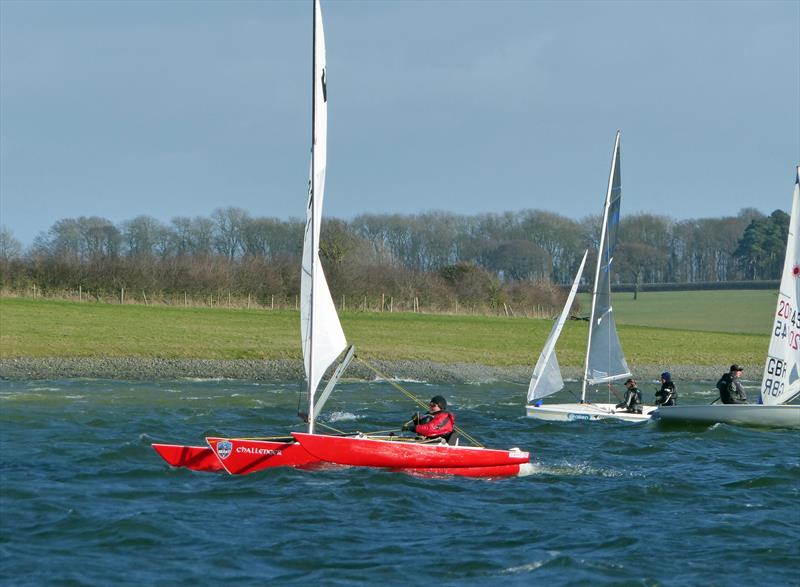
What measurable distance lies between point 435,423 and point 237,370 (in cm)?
2175

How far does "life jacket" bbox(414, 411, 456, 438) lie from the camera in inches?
869

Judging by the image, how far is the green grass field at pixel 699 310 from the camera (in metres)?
88.9

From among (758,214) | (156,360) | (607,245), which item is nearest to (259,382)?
(156,360)

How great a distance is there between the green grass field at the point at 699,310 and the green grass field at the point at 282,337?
15.8 metres

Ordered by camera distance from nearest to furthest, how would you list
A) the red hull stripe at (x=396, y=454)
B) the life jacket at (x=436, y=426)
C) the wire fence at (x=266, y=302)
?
the red hull stripe at (x=396, y=454) < the life jacket at (x=436, y=426) < the wire fence at (x=266, y=302)

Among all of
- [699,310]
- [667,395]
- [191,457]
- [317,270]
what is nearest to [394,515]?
[191,457]

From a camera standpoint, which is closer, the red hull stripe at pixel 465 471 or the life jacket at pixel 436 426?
the red hull stripe at pixel 465 471

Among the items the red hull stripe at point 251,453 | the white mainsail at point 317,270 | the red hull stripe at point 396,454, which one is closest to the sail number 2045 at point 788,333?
the red hull stripe at point 396,454

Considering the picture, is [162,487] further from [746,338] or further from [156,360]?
[746,338]

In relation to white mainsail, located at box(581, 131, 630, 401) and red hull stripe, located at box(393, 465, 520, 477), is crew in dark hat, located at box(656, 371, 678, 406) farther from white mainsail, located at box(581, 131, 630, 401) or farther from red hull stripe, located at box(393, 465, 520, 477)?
red hull stripe, located at box(393, 465, 520, 477)

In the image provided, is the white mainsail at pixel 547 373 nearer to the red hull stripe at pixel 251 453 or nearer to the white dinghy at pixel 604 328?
the white dinghy at pixel 604 328

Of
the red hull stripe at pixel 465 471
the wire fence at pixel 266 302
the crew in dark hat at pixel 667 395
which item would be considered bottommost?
the red hull stripe at pixel 465 471

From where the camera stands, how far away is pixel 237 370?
42.7 meters

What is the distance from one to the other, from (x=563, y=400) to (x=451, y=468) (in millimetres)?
18548
